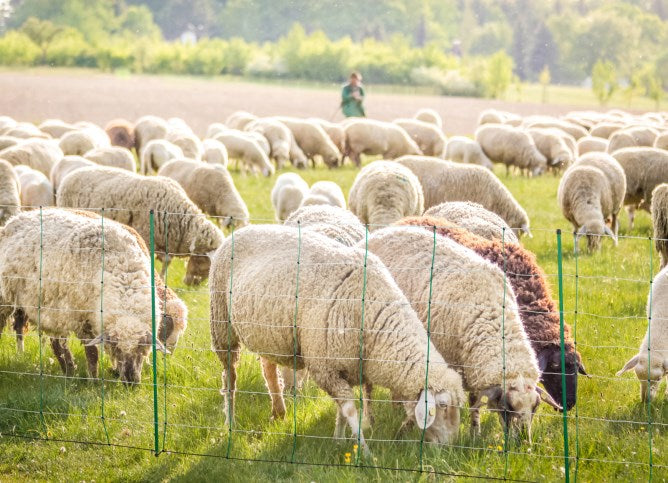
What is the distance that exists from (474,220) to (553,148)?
1371 centimetres

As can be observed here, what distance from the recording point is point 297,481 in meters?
4.83

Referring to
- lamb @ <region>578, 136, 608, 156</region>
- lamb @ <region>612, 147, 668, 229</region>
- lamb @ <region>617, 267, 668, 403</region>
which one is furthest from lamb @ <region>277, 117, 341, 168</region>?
lamb @ <region>617, 267, 668, 403</region>

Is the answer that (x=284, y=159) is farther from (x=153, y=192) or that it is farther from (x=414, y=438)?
(x=414, y=438)

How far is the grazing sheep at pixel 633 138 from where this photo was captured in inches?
645

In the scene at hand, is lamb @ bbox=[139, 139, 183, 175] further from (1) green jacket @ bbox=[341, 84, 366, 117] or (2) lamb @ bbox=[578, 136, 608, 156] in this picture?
(1) green jacket @ bbox=[341, 84, 366, 117]

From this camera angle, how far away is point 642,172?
12555mm

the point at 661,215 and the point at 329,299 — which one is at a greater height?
the point at 329,299

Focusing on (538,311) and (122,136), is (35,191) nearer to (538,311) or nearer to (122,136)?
(538,311)

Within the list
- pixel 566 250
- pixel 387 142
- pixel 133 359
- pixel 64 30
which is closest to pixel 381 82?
pixel 64 30

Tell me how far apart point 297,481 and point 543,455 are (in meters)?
1.38

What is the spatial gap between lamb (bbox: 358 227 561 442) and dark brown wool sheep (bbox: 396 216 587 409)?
27 cm

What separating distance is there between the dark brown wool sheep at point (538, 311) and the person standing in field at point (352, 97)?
18.4 meters

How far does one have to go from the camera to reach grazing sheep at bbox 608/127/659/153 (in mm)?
16391

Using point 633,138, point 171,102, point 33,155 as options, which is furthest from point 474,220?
point 171,102
